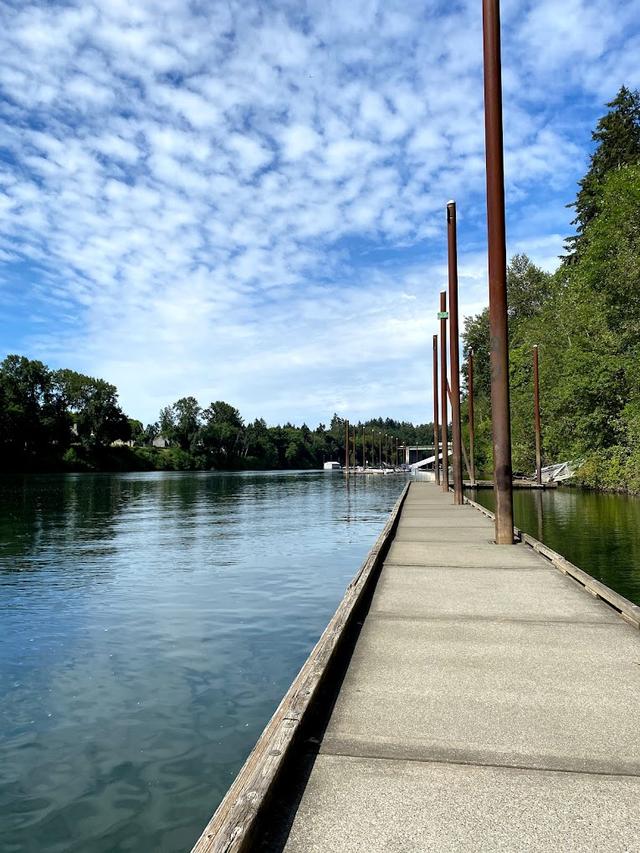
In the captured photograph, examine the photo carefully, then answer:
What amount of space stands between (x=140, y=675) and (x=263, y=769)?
4044 mm

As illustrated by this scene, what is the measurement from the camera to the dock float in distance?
267 centimetres

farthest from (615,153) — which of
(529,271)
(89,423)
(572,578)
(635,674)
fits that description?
(89,423)

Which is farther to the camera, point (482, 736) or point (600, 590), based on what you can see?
point (600, 590)

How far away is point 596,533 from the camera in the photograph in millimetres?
16828

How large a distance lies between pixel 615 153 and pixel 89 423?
96.7 m

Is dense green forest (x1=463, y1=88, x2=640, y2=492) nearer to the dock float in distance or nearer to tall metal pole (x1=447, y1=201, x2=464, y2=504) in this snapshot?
tall metal pole (x1=447, y1=201, x2=464, y2=504)

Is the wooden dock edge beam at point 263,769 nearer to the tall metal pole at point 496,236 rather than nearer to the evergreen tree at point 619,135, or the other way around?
the tall metal pole at point 496,236

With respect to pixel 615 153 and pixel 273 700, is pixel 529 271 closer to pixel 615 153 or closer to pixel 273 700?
pixel 615 153

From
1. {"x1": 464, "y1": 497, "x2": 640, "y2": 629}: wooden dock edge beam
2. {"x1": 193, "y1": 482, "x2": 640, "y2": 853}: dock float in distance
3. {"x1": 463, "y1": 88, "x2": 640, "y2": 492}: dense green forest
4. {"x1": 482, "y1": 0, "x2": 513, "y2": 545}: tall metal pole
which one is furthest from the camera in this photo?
{"x1": 463, "y1": 88, "x2": 640, "y2": 492}: dense green forest

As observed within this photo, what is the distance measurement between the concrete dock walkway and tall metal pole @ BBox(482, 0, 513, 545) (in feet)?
14.5

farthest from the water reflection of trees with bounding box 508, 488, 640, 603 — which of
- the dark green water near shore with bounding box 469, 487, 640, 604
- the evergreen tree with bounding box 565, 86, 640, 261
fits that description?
the evergreen tree with bounding box 565, 86, 640, 261

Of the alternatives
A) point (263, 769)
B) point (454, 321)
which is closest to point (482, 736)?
point (263, 769)

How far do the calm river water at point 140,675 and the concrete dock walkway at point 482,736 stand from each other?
1.26 metres

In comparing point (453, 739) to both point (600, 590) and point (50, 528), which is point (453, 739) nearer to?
point (600, 590)
